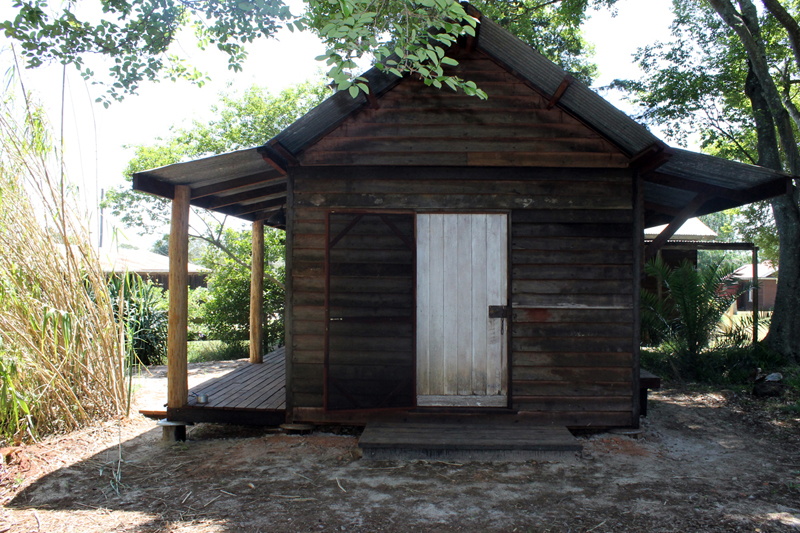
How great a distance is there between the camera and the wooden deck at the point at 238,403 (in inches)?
185

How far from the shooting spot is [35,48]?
25.8 ft

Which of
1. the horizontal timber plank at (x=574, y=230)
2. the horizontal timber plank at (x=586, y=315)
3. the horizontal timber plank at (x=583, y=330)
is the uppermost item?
the horizontal timber plank at (x=574, y=230)

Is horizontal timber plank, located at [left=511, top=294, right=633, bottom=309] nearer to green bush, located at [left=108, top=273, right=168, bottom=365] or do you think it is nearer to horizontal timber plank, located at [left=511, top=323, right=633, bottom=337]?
horizontal timber plank, located at [left=511, top=323, right=633, bottom=337]

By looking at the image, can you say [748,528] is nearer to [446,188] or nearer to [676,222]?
[676,222]

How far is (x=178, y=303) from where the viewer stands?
189 inches

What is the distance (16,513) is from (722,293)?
29.2ft

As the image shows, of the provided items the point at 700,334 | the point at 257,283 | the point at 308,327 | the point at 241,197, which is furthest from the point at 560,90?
the point at 257,283

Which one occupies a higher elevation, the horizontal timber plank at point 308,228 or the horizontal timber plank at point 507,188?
the horizontal timber plank at point 507,188

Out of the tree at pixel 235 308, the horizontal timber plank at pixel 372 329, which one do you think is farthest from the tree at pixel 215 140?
the horizontal timber plank at pixel 372 329

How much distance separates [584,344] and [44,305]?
4584 millimetres

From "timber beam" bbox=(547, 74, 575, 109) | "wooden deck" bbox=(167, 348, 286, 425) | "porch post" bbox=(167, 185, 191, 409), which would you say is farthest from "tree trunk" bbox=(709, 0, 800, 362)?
"porch post" bbox=(167, 185, 191, 409)

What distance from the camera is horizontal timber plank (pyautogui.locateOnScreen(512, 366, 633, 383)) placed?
4.68 m

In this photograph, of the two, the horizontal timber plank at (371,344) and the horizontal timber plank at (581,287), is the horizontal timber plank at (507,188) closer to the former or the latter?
the horizontal timber plank at (581,287)

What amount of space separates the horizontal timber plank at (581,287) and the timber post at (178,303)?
3.11 meters
